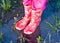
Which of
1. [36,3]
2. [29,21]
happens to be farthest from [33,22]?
[36,3]

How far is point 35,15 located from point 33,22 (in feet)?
0.19

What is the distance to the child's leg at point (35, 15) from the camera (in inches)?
85.2

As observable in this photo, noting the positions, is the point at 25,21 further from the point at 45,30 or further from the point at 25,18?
the point at 45,30

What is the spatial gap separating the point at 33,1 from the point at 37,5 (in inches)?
1.8

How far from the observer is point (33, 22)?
2.20 meters

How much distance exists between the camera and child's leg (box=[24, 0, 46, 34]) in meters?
2.16

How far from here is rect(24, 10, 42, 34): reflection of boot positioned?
2183 mm

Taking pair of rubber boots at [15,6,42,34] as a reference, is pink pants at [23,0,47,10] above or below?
above

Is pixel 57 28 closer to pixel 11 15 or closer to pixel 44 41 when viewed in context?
pixel 44 41

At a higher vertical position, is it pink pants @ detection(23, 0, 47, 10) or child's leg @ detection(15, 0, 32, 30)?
pink pants @ detection(23, 0, 47, 10)

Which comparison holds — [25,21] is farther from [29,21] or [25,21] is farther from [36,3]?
[36,3]

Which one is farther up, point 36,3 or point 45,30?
point 36,3

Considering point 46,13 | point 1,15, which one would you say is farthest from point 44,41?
point 1,15

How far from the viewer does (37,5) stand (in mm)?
2166
